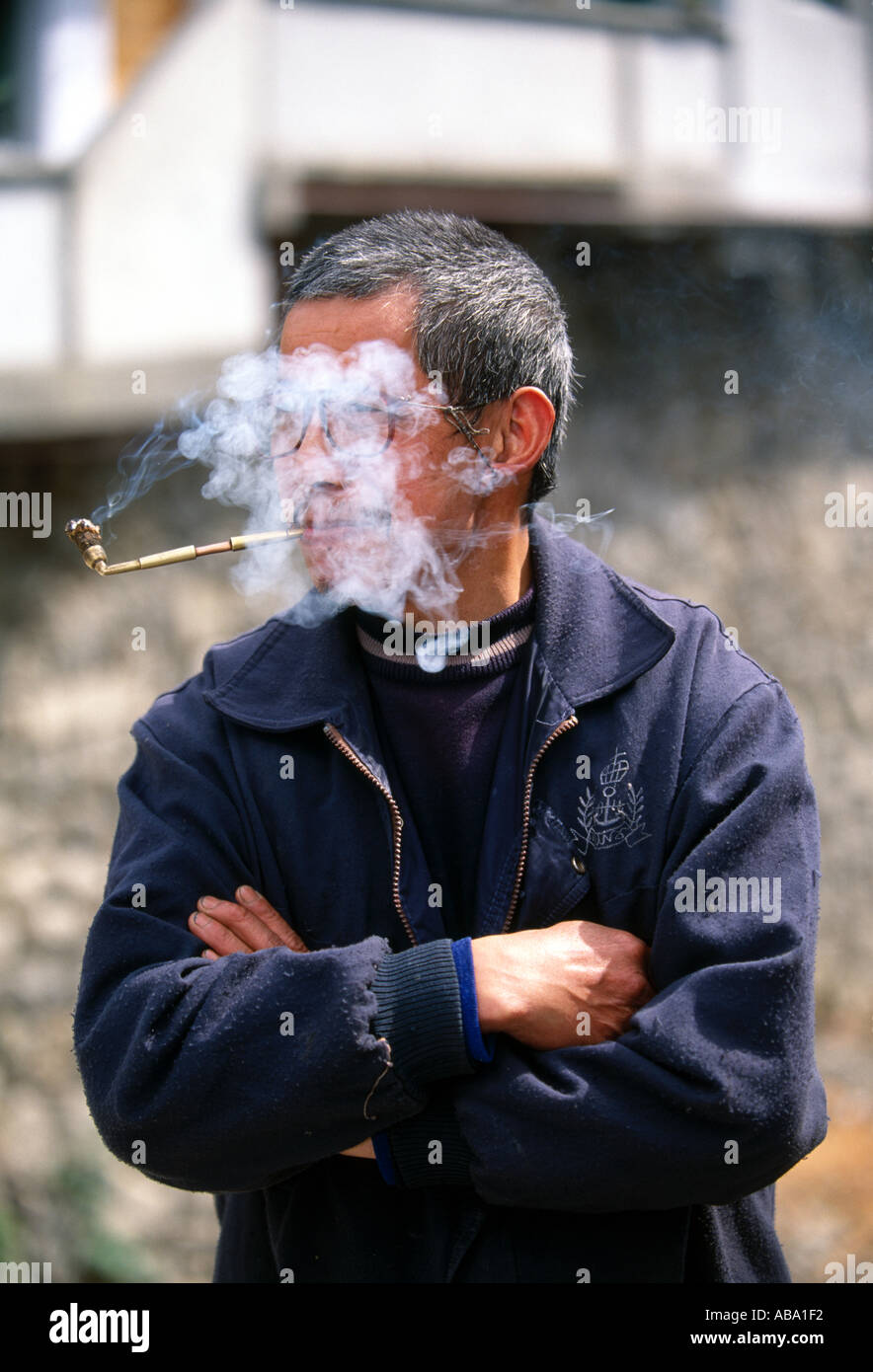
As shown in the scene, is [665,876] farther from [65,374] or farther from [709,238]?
[709,238]

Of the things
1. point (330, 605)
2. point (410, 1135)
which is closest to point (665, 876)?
point (410, 1135)

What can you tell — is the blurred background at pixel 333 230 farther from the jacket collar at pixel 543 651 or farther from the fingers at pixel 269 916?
the fingers at pixel 269 916

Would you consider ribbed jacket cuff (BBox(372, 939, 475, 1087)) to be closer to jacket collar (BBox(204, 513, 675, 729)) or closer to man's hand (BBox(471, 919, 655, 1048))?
man's hand (BBox(471, 919, 655, 1048))

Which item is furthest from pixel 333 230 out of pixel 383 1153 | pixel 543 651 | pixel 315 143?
pixel 383 1153

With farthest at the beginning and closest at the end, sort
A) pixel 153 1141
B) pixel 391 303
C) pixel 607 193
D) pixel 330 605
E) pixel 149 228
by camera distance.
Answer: pixel 607 193
pixel 149 228
pixel 330 605
pixel 391 303
pixel 153 1141

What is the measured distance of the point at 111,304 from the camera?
18.5 feet

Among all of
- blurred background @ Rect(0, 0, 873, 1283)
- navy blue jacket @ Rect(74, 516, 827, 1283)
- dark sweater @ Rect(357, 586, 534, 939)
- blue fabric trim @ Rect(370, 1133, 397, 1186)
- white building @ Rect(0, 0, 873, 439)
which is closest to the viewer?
navy blue jacket @ Rect(74, 516, 827, 1283)

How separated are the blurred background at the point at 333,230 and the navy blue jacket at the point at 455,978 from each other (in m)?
2.98

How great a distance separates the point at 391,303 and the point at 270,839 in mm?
973

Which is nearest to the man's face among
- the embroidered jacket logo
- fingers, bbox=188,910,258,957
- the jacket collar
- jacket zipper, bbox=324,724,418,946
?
the jacket collar

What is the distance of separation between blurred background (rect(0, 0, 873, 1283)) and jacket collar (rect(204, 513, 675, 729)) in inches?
107

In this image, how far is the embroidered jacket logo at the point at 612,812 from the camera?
88.0 inches

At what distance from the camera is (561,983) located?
2107mm

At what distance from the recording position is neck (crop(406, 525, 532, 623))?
241 centimetres
